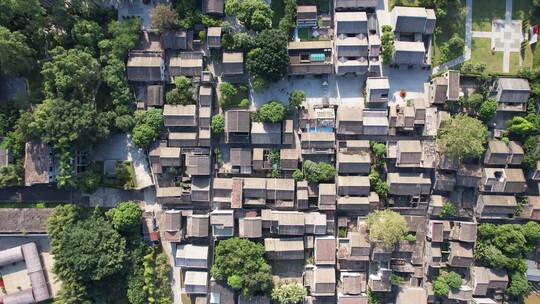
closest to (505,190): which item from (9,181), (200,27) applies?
(200,27)

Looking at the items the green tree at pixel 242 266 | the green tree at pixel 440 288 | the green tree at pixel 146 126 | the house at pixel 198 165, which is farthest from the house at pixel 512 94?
the green tree at pixel 146 126

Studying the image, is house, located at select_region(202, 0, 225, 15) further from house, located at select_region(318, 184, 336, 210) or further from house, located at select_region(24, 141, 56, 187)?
house, located at select_region(24, 141, 56, 187)

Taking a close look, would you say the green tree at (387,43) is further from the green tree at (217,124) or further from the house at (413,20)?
the green tree at (217,124)

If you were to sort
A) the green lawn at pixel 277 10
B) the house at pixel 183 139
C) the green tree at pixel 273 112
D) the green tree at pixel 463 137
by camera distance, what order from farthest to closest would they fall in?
the green lawn at pixel 277 10, the house at pixel 183 139, the green tree at pixel 273 112, the green tree at pixel 463 137

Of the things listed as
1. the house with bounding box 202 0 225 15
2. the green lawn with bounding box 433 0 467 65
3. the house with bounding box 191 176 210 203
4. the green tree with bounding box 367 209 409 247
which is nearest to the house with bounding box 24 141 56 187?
the house with bounding box 191 176 210 203

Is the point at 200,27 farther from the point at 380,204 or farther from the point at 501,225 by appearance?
the point at 501,225

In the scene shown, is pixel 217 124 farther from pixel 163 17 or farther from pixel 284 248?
pixel 284 248

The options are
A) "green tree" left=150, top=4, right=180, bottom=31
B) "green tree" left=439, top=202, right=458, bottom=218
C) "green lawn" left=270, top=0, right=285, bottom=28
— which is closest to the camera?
"green tree" left=150, top=4, right=180, bottom=31
